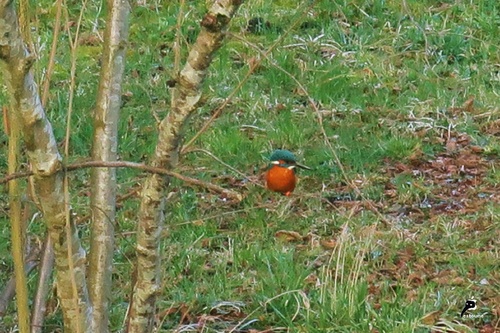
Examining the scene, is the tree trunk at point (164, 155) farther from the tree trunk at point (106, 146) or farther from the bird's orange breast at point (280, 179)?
the bird's orange breast at point (280, 179)

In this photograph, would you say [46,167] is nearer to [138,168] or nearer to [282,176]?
[138,168]

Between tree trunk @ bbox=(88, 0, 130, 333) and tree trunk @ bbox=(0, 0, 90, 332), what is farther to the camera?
tree trunk @ bbox=(88, 0, 130, 333)

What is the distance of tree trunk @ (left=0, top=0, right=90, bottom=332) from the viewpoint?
1814 mm

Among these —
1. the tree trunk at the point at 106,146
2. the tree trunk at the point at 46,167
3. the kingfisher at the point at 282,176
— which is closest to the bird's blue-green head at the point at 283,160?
the kingfisher at the point at 282,176

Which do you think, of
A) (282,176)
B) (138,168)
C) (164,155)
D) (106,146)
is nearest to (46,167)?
(138,168)

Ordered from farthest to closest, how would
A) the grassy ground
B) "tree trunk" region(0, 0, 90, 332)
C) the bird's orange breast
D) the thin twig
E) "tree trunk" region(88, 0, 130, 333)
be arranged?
the bird's orange breast, the grassy ground, "tree trunk" region(88, 0, 130, 333), the thin twig, "tree trunk" region(0, 0, 90, 332)

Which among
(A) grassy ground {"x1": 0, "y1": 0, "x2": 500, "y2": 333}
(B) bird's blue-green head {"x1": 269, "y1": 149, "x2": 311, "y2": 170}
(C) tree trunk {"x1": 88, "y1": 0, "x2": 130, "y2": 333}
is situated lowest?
(A) grassy ground {"x1": 0, "y1": 0, "x2": 500, "y2": 333}

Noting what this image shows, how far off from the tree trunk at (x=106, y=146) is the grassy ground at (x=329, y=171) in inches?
6.0

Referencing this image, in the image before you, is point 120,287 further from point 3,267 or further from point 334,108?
point 334,108

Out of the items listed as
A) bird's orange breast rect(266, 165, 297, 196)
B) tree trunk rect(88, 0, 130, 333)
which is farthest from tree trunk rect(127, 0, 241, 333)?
bird's orange breast rect(266, 165, 297, 196)

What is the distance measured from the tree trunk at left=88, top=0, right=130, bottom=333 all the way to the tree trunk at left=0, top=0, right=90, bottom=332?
180 millimetres

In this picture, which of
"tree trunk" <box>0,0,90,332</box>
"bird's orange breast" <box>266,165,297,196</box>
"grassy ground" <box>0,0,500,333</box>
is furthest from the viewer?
"bird's orange breast" <box>266,165,297,196</box>

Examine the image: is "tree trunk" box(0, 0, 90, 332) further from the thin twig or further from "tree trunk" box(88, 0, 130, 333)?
"tree trunk" box(88, 0, 130, 333)

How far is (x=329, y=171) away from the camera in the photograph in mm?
4930
